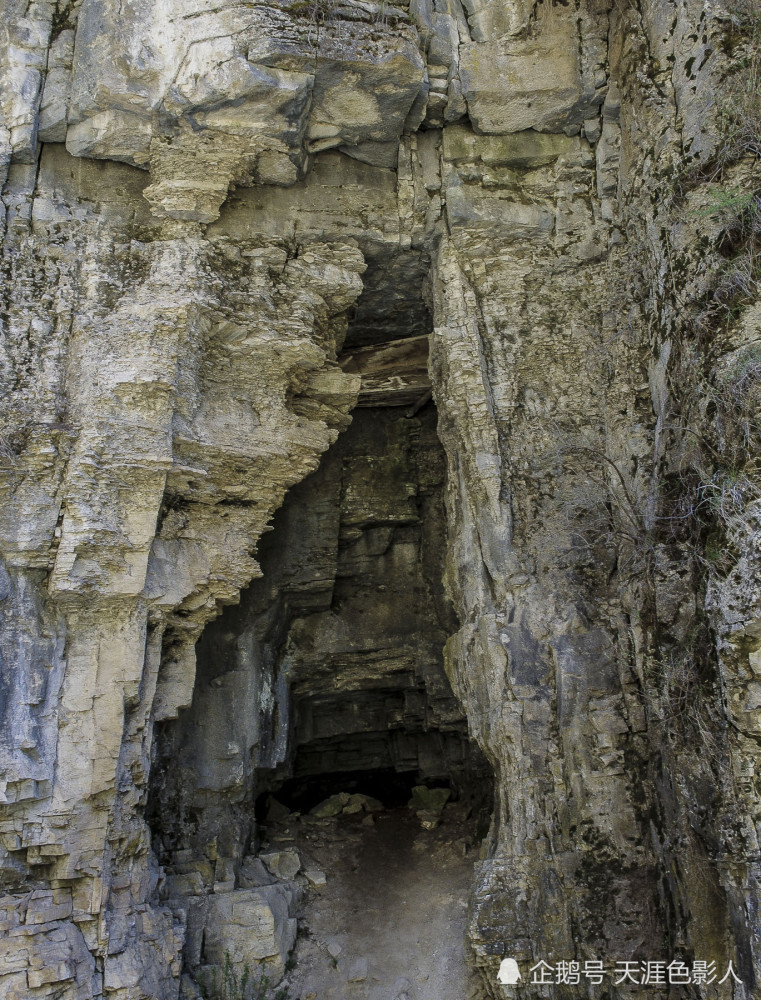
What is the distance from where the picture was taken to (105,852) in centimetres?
675

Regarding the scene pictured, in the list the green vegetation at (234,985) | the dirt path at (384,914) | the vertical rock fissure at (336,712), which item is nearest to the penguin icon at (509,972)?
the dirt path at (384,914)

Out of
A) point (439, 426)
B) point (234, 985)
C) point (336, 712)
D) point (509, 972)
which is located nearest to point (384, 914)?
point (234, 985)

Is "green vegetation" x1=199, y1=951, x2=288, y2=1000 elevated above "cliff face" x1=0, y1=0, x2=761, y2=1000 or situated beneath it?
situated beneath

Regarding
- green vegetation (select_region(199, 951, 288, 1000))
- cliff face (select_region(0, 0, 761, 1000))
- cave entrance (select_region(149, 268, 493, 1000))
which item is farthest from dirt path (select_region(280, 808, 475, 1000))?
cliff face (select_region(0, 0, 761, 1000))

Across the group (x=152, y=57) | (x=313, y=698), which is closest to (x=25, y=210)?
(x=152, y=57)

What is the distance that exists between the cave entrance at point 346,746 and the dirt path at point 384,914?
20 mm

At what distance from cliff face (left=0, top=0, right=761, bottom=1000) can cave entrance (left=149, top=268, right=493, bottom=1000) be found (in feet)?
0.33

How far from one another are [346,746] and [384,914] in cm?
287

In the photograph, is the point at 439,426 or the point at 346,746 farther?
the point at 346,746

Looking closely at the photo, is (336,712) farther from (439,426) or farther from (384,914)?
(439,426)

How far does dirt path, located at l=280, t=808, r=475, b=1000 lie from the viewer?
7891mm

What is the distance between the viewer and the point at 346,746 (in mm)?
11352

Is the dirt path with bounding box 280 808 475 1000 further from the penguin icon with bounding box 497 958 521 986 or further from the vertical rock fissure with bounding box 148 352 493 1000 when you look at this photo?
the penguin icon with bounding box 497 958 521 986

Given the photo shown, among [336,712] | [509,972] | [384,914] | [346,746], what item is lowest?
[509,972]
